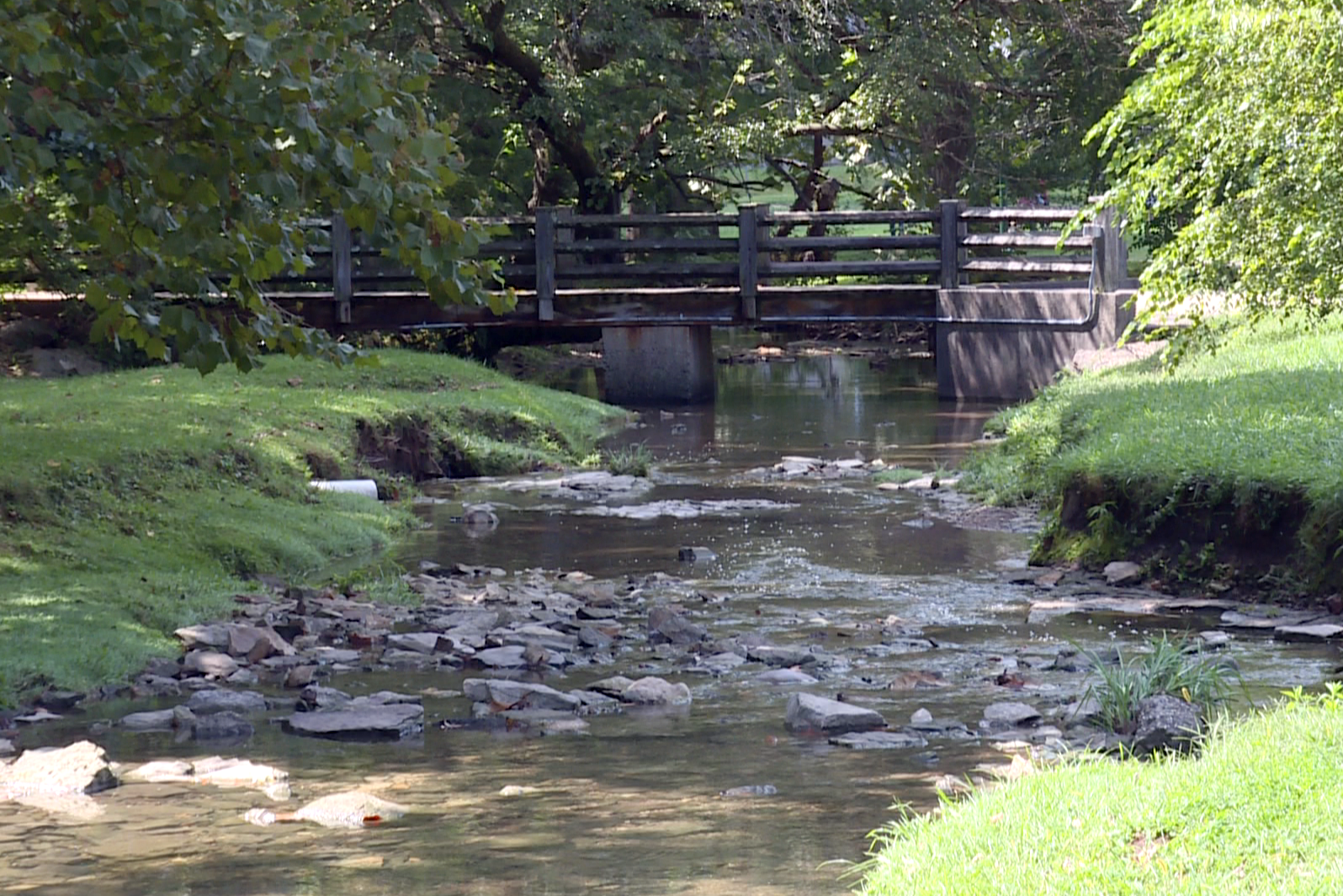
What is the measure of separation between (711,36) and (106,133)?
68.3 feet

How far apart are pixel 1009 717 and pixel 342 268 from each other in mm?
17656

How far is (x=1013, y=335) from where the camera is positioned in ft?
74.9

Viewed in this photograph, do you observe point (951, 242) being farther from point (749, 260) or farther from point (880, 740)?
point (880, 740)

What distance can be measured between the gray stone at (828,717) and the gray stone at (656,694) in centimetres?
68

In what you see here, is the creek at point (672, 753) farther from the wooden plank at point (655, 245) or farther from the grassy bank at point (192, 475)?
the wooden plank at point (655, 245)

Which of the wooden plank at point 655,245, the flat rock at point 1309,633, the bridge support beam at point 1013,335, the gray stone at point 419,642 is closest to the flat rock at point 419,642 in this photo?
the gray stone at point 419,642

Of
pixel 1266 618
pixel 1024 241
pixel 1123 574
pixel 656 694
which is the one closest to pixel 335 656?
pixel 656 694

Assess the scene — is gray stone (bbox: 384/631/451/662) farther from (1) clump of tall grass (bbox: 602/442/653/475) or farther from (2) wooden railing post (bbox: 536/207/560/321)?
(2) wooden railing post (bbox: 536/207/560/321)

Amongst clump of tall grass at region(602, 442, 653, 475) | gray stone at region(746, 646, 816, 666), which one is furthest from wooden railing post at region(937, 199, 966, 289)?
gray stone at region(746, 646, 816, 666)

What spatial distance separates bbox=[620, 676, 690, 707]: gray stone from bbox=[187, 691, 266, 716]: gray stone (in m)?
1.71

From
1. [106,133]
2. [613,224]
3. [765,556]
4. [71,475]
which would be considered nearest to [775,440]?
[613,224]

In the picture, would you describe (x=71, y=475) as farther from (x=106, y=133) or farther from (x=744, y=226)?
(x=744, y=226)

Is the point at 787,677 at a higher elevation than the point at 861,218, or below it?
below

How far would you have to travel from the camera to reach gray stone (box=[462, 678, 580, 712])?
327 inches
